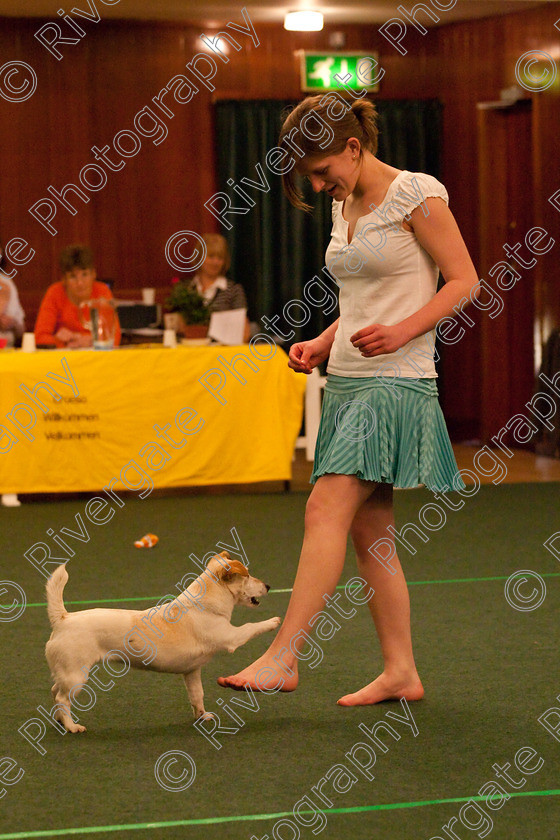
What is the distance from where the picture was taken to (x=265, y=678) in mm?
1942

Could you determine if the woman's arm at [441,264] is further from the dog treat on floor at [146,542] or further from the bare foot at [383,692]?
the dog treat on floor at [146,542]

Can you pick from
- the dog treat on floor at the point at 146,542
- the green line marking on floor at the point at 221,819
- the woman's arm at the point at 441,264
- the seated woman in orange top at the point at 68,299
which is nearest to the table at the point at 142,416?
Result: the seated woman in orange top at the point at 68,299

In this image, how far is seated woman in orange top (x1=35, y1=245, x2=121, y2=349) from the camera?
5.06m

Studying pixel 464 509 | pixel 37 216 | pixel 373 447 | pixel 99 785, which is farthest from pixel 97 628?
pixel 37 216

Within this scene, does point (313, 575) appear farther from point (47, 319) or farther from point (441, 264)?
point (47, 319)

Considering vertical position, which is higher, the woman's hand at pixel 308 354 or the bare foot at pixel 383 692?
the woman's hand at pixel 308 354

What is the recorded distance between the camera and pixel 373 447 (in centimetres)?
194

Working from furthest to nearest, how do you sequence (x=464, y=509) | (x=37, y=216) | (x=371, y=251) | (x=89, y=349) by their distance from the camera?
(x=37, y=216) < (x=89, y=349) < (x=464, y=509) < (x=371, y=251)

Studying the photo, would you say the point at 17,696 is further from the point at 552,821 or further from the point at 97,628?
the point at 552,821

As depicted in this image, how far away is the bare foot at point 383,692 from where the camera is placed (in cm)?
212

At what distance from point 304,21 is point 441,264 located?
16.3 feet

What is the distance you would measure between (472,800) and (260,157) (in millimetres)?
5743

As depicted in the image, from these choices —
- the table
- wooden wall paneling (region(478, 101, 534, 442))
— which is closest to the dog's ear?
the table

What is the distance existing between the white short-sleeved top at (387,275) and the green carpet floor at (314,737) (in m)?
0.67
